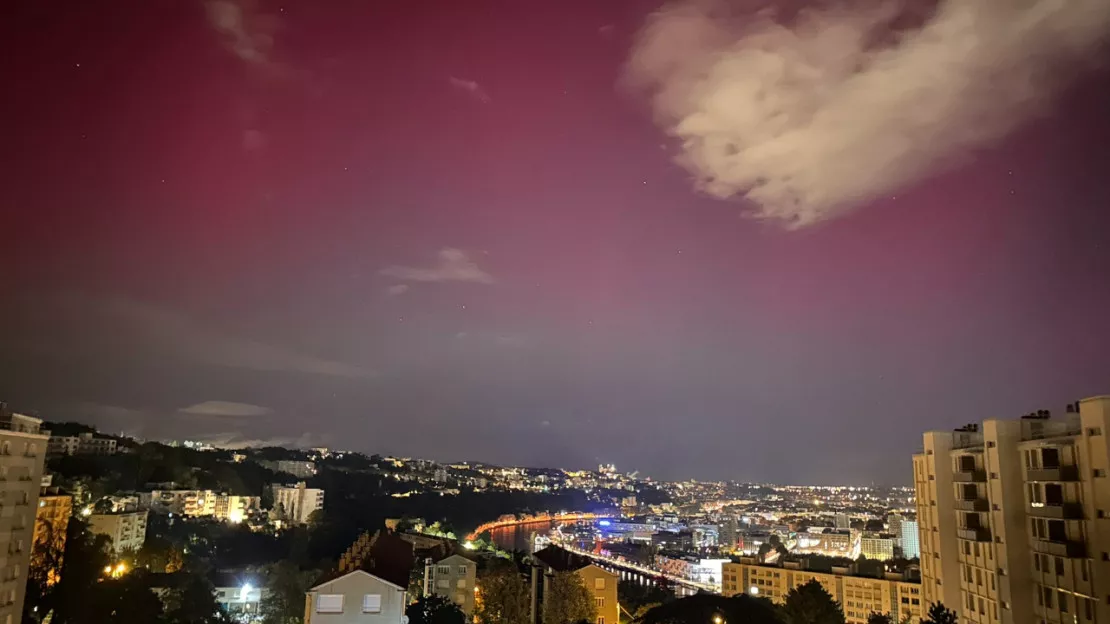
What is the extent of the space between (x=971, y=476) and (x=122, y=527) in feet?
102

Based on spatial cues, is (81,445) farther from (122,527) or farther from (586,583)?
(586,583)

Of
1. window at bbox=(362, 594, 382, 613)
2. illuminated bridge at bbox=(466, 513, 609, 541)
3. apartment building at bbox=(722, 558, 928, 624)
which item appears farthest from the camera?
illuminated bridge at bbox=(466, 513, 609, 541)

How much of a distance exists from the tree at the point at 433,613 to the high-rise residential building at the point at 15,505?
7561 millimetres

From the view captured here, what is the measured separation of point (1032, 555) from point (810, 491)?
194 metres

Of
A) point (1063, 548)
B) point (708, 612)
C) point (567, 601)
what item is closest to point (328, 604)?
point (567, 601)

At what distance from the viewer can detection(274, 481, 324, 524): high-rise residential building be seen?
179ft

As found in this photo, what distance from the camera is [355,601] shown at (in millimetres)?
11453

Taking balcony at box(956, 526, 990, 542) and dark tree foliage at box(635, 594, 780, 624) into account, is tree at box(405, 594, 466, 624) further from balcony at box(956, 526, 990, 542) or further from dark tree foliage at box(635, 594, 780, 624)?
balcony at box(956, 526, 990, 542)

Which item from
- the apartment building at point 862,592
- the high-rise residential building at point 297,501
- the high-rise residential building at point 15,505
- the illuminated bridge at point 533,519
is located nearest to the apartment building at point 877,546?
the apartment building at point 862,592

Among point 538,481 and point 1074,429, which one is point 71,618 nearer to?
point 1074,429

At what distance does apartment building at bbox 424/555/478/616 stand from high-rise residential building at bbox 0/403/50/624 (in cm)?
920

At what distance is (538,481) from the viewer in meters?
147

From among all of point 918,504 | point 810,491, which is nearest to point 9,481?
point 918,504

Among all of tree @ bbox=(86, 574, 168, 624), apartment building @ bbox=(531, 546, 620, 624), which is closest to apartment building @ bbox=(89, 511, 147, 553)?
tree @ bbox=(86, 574, 168, 624)
